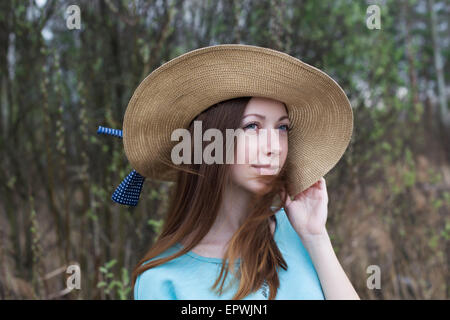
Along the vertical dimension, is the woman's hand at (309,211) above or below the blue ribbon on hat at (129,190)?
below

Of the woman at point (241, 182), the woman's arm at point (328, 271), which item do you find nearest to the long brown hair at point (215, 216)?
the woman at point (241, 182)

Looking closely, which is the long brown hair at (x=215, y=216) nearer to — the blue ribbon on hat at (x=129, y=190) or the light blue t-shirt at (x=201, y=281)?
the light blue t-shirt at (x=201, y=281)

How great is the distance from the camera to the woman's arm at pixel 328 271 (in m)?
1.34

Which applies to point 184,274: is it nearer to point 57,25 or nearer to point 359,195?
point 359,195

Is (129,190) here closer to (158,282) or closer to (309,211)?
(158,282)

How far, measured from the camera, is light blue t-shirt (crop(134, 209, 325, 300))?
1277 millimetres

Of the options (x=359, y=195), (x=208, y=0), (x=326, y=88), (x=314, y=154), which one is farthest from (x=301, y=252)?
(x=359, y=195)

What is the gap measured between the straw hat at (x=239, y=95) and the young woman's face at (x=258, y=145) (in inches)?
1.9

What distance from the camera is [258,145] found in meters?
1.34

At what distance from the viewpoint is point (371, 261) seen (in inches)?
143

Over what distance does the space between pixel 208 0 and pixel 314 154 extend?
1997 mm

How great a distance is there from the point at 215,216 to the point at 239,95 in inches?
15.5

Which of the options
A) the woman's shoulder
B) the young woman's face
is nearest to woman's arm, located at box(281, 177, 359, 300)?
the young woman's face

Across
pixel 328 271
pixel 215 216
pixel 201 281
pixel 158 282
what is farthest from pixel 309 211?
pixel 158 282
